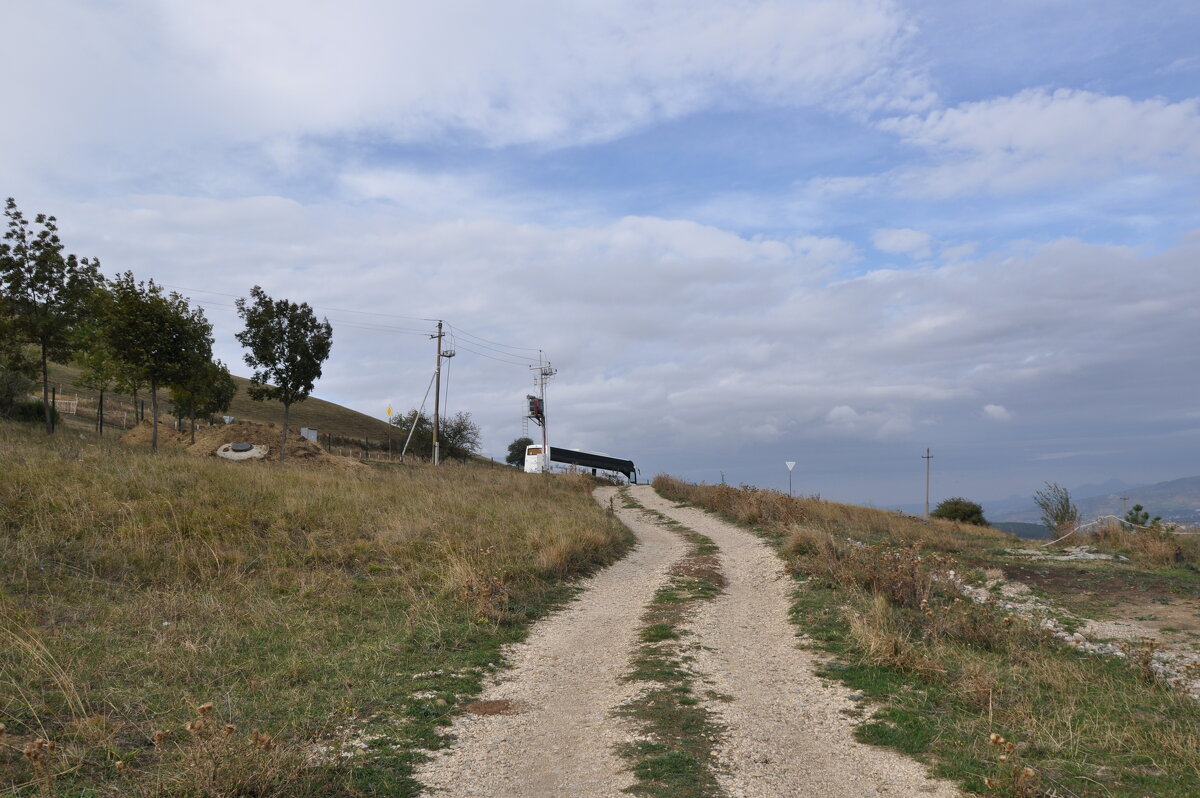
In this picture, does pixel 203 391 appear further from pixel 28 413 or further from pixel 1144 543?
pixel 1144 543

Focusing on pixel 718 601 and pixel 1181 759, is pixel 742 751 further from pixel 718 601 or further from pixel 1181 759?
pixel 718 601

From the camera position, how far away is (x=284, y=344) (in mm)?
30141

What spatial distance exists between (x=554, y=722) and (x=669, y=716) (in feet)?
3.25

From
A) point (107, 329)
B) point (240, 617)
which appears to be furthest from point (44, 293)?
point (240, 617)

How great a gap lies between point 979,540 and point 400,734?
2163cm

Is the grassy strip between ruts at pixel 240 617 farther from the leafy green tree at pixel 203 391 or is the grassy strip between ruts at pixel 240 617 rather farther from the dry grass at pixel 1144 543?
the dry grass at pixel 1144 543

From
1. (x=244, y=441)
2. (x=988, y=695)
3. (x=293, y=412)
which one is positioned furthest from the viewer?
(x=293, y=412)

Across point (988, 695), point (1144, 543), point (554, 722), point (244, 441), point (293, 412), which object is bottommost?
point (554, 722)

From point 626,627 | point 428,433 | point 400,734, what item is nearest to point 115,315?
point 626,627

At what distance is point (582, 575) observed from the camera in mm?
13570

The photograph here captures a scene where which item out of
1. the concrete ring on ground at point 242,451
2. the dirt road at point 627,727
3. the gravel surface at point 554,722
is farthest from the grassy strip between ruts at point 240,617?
the concrete ring on ground at point 242,451

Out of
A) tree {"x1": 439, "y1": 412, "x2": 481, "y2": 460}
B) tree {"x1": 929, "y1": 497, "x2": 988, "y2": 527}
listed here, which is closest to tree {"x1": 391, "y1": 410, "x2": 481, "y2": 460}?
tree {"x1": 439, "y1": 412, "x2": 481, "y2": 460}

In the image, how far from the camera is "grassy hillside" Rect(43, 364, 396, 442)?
54.4 meters

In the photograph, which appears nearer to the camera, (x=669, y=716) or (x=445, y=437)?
(x=669, y=716)
